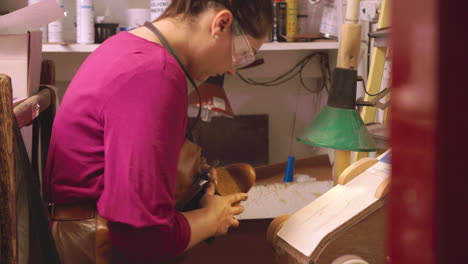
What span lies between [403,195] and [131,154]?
2.86 ft

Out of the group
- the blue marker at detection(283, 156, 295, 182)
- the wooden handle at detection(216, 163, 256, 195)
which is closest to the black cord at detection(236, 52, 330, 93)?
the blue marker at detection(283, 156, 295, 182)

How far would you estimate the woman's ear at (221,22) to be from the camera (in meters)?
1.36

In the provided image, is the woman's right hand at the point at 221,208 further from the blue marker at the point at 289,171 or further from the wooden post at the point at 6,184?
the blue marker at the point at 289,171

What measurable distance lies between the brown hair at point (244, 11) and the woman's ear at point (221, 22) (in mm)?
25

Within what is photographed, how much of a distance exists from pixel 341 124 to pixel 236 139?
5.89 ft

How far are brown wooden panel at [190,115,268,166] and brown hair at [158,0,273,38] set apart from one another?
161cm

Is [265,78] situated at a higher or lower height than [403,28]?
lower

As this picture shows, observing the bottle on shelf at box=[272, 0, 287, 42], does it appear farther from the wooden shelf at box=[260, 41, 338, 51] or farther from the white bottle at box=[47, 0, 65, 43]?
the white bottle at box=[47, 0, 65, 43]

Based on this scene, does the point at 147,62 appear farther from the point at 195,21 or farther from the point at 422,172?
the point at 422,172

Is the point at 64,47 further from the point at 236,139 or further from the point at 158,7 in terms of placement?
the point at 236,139

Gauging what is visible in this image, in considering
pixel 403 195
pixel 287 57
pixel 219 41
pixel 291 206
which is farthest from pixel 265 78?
pixel 403 195

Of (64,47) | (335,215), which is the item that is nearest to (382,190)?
(335,215)

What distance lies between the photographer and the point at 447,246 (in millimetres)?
314

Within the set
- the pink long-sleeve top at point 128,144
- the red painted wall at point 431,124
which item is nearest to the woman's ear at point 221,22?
the pink long-sleeve top at point 128,144
